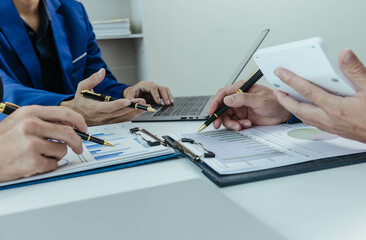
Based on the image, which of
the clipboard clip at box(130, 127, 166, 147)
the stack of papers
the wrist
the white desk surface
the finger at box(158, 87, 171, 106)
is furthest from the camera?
the stack of papers

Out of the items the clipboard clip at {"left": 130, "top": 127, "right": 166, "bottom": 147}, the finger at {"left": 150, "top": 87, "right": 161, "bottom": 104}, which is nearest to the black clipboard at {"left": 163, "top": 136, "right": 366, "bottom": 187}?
the clipboard clip at {"left": 130, "top": 127, "right": 166, "bottom": 147}

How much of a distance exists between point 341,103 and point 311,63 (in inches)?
3.2

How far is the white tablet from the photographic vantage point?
46 centimetres

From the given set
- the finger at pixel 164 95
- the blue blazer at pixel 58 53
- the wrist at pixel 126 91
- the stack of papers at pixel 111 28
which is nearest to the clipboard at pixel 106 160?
the blue blazer at pixel 58 53

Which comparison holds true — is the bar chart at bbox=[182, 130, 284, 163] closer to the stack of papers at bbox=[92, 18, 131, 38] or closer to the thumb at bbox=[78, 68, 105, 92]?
the thumb at bbox=[78, 68, 105, 92]

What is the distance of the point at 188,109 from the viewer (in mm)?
1056

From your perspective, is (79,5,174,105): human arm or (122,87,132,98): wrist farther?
(122,87,132,98): wrist

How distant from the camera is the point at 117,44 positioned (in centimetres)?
246

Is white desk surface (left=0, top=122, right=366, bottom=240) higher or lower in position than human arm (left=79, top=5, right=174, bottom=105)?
higher

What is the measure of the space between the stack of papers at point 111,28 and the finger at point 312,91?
171cm

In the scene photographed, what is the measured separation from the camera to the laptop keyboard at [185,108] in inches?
39.2

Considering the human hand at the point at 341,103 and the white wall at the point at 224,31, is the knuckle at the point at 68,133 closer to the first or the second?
the human hand at the point at 341,103

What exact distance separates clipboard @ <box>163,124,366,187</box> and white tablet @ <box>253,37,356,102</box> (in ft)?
0.35

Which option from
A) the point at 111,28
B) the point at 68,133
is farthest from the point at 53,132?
the point at 111,28
